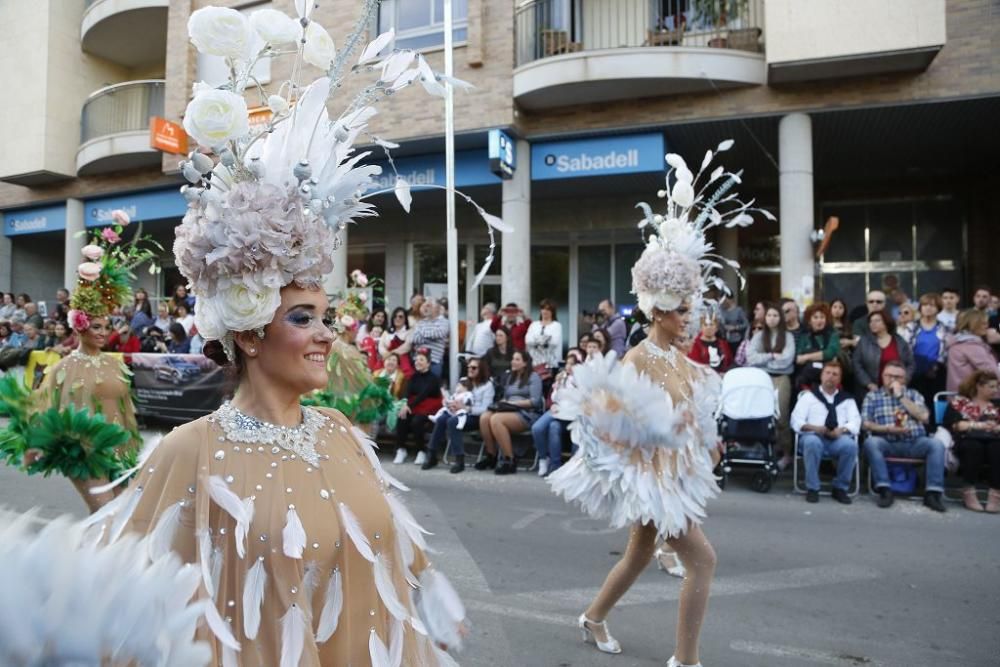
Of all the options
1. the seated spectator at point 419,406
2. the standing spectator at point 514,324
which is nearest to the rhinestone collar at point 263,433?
the seated spectator at point 419,406

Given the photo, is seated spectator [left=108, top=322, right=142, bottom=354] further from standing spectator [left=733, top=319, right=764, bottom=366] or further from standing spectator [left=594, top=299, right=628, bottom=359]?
standing spectator [left=733, top=319, right=764, bottom=366]

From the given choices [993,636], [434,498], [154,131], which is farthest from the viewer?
[154,131]

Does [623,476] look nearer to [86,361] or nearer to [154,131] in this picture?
[86,361]

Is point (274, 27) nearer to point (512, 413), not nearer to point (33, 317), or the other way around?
point (512, 413)

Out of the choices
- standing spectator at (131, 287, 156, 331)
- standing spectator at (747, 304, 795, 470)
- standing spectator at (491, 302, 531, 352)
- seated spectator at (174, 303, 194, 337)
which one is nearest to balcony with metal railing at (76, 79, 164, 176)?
standing spectator at (131, 287, 156, 331)

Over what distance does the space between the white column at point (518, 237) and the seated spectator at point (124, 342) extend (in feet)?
21.8

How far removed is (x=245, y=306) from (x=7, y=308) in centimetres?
2045

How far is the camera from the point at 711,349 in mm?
9781

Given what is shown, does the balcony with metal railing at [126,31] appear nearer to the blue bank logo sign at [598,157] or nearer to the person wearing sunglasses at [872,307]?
the blue bank logo sign at [598,157]

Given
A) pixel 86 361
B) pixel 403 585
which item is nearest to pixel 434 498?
pixel 86 361

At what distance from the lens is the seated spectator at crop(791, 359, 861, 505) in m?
8.16

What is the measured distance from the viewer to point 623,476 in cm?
394

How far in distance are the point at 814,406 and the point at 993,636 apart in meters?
4.31

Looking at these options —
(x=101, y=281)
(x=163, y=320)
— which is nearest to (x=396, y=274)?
(x=163, y=320)
